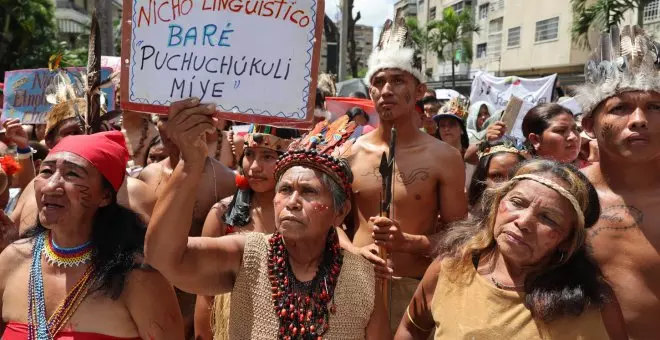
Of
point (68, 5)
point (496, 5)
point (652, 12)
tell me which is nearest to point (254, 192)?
point (652, 12)

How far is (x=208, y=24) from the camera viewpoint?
89.6 inches

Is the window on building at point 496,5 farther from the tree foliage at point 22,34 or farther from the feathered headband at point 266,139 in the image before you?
the feathered headband at point 266,139

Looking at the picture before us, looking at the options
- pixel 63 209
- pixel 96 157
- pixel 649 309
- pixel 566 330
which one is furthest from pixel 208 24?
pixel 649 309

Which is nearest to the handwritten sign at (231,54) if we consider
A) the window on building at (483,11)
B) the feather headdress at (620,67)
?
the feather headdress at (620,67)

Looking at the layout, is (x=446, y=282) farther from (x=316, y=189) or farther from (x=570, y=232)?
(x=316, y=189)

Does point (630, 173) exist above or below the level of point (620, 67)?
below

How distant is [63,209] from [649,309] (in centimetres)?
250

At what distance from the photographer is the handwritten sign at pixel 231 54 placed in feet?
7.39

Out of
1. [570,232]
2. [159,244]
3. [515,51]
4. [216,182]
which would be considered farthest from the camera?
[515,51]

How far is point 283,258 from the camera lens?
7.55 feet

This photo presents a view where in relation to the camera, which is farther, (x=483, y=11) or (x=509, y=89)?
(x=483, y=11)

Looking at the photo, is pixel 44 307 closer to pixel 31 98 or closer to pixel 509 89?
pixel 31 98

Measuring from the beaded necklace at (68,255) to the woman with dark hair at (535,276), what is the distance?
4.82 ft

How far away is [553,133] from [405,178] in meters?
1.64
